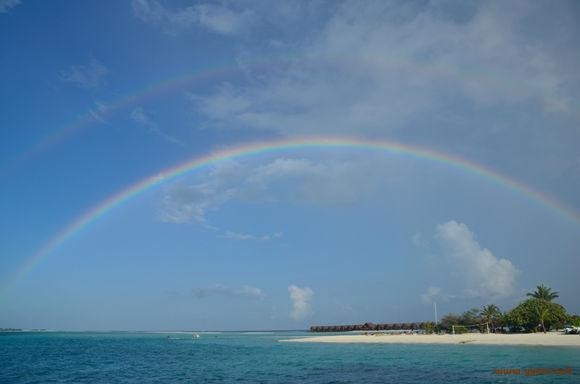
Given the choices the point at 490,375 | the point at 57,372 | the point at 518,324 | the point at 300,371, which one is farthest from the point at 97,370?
the point at 518,324

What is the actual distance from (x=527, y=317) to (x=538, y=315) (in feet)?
9.03

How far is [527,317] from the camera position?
310ft

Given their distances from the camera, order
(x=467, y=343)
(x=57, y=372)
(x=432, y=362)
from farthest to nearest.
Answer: (x=467, y=343) < (x=57, y=372) < (x=432, y=362)

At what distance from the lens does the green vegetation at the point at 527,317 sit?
9269 centimetres

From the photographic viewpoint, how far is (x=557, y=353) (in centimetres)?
5325

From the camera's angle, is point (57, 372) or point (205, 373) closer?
point (205, 373)

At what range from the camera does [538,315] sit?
92125mm

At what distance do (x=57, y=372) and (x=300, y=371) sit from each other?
30.0 metres

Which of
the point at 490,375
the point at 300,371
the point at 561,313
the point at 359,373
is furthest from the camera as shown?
the point at 561,313

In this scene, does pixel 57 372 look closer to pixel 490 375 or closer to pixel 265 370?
pixel 265 370

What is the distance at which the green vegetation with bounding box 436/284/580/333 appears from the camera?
92.7m

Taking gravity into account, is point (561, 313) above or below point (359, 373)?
above

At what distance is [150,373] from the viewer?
5153cm

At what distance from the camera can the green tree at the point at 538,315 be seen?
3629 inches
